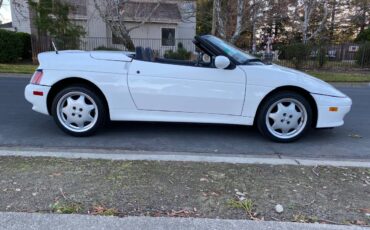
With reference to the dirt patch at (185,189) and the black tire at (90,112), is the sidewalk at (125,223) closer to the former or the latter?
the dirt patch at (185,189)

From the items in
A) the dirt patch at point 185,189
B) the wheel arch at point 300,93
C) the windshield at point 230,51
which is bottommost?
the dirt patch at point 185,189

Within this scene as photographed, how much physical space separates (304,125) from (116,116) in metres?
2.53

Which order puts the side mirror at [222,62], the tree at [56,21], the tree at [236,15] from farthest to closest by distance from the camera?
the tree at [56,21] → the tree at [236,15] → the side mirror at [222,62]

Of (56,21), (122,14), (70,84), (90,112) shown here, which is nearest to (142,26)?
(122,14)

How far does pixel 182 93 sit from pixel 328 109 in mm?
1939

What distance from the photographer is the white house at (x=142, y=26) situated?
2059 centimetres

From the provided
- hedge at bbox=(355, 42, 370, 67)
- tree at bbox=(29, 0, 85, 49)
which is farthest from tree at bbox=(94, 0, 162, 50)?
hedge at bbox=(355, 42, 370, 67)

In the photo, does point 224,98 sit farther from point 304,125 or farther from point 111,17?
point 111,17

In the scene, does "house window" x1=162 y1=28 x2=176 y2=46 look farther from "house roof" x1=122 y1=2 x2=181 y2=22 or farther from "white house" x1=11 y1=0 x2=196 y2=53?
"house roof" x1=122 y1=2 x2=181 y2=22

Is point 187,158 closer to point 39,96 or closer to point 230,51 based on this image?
point 230,51

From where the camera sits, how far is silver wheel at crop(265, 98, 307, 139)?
444 centimetres

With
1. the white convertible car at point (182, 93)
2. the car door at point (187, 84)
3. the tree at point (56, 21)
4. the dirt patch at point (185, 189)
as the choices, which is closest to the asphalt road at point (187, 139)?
the white convertible car at point (182, 93)

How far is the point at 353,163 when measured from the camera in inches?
147

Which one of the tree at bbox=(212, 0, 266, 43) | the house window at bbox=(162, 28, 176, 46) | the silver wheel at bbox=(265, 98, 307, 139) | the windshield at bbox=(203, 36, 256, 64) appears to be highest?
the tree at bbox=(212, 0, 266, 43)
